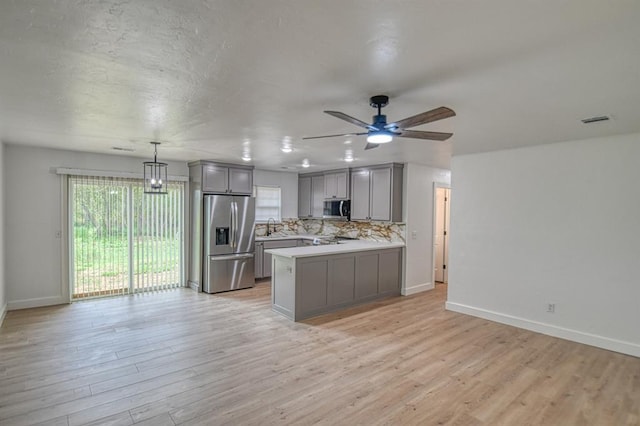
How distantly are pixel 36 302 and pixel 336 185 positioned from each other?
5520mm

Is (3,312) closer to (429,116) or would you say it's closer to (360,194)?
(360,194)

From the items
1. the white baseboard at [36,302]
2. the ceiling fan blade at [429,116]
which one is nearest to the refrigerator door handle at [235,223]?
the white baseboard at [36,302]

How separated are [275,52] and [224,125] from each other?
6.06ft

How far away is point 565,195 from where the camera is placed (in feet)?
13.9

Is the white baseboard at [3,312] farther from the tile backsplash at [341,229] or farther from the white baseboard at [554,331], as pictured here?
the white baseboard at [554,331]

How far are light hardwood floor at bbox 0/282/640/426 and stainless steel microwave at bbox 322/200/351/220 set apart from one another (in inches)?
97.5

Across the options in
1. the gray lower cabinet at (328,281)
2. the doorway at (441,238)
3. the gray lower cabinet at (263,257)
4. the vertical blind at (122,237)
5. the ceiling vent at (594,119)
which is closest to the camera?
the ceiling vent at (594,119)

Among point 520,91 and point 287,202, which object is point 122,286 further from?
point 520,91

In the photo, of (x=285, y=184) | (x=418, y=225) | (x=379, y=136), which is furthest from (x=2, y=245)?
(x=418, y=225)

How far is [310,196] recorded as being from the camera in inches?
313

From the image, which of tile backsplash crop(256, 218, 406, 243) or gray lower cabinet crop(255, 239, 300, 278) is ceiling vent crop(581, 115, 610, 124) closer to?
tile backsplash crop(256, 218, 406, 243)

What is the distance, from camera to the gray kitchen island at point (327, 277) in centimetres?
483

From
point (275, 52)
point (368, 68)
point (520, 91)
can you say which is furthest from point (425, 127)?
point (275, 52)

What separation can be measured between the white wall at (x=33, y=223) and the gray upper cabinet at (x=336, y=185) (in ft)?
14.8
